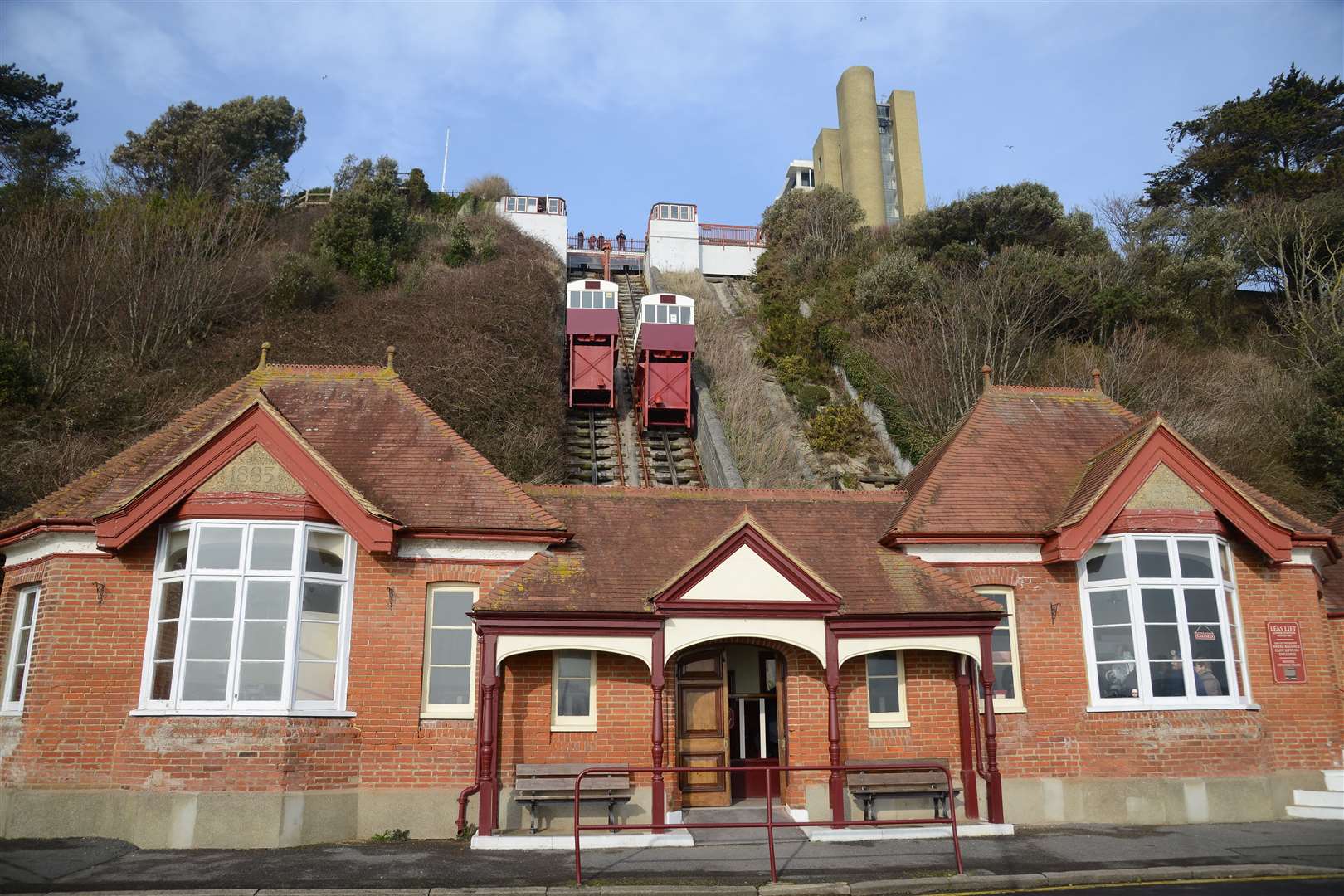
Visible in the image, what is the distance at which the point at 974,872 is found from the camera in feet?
33.4

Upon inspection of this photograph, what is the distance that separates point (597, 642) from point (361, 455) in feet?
17.4

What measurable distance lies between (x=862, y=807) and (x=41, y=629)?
12056 mm

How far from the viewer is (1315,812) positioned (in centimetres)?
1390

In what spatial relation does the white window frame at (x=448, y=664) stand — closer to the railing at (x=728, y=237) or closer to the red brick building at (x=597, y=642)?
the red brick building at (x=597, y=642)

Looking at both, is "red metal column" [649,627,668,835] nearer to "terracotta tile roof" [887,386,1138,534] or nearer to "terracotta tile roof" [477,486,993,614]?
"terracotta tile roof" [477,486,993,614]

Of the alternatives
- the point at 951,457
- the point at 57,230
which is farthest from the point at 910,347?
the point at 57,230

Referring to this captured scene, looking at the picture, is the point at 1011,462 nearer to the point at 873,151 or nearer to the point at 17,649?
the point at 17,649

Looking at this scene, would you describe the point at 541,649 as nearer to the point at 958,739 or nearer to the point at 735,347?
the point at 958,739

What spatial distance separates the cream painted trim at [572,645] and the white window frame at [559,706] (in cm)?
70

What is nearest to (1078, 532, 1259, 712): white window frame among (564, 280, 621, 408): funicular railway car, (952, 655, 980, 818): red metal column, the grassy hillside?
(952, 655, 980, 818): red metal column

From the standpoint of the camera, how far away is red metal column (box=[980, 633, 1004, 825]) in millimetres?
13195

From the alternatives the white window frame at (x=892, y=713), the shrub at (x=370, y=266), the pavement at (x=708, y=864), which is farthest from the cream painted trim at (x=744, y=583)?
the shrub at (x=370, y=266)

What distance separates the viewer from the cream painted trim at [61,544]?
523 inches

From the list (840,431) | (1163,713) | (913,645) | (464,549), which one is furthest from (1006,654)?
(840,431)
